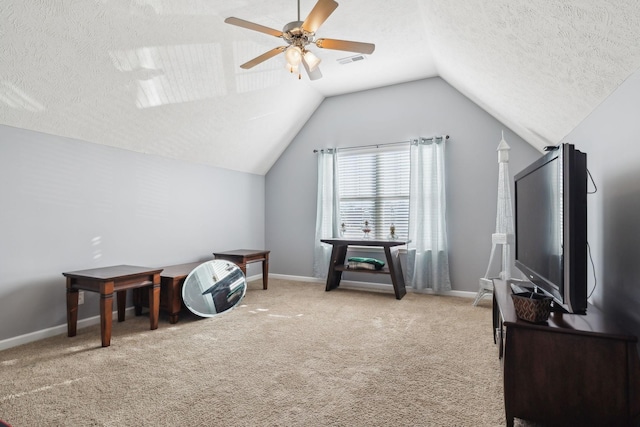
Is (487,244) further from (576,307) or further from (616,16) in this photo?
(616,16)

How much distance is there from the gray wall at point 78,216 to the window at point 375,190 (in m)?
2.03

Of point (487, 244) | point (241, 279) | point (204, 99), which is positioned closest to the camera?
point (204, 99)

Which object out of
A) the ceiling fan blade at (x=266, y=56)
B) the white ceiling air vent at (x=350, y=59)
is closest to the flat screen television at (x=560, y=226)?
the ceiling fan blade at (x=266, y=56)

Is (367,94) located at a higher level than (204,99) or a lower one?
higher

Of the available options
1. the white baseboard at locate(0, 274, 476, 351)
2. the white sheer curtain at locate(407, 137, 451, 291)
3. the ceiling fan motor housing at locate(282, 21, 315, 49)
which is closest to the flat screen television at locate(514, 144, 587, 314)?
the ceiling fan motor housing at locate(282, 21, 315, 49)

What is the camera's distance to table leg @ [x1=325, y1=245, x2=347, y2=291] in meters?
4.51

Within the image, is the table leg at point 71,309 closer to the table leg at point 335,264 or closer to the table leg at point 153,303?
the table leg at point 153,303

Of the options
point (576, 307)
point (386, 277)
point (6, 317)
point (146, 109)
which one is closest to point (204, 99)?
point (146, 109)

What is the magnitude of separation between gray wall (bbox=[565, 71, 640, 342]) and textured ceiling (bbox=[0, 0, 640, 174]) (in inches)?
5.5

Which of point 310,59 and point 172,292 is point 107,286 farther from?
point 310,59

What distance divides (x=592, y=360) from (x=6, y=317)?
3.76 metres

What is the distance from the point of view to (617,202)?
1.80 m

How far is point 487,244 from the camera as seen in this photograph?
4.07 metres

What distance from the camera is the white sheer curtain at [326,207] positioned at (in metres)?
4.92
